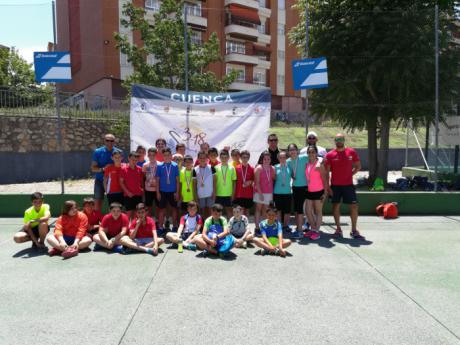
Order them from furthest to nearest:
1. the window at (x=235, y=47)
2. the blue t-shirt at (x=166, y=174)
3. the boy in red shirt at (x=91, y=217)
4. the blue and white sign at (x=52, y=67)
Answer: the window at (x=235, y=47) < the blue and white sign at (x=52, y=67) < the blue t-shirt at (x=166, y=174) < the boy in red shirt at (x=91, y=217)

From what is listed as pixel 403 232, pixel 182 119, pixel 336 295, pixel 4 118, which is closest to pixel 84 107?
pixel 4 118

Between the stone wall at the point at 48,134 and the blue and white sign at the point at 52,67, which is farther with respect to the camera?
the stone wall at the point at 48,134

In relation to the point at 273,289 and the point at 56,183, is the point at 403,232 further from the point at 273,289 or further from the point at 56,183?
the point at 56,183

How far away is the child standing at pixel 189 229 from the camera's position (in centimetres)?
629

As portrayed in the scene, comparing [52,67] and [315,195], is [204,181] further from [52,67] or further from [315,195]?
[52,67]

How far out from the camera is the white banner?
29.7 ft

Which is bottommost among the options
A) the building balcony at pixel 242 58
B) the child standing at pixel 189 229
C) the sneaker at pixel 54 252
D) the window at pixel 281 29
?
the sneaker at pixel 54 252

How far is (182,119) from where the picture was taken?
910cm

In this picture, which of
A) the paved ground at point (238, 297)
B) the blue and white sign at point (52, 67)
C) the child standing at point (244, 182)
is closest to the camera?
the paved ground at point (238, 297)

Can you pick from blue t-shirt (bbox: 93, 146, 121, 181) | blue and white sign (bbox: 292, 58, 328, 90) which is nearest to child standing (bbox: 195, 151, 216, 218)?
blue t-shirt (bbox: 93, 146, 121, 181)

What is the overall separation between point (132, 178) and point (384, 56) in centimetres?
994

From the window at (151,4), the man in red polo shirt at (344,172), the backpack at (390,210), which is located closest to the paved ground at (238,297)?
the man in red polo shirt at (344,172)

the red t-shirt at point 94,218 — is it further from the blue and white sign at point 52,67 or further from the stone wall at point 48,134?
the stone wall at point 48,134

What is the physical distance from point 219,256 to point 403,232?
13.0 feet
